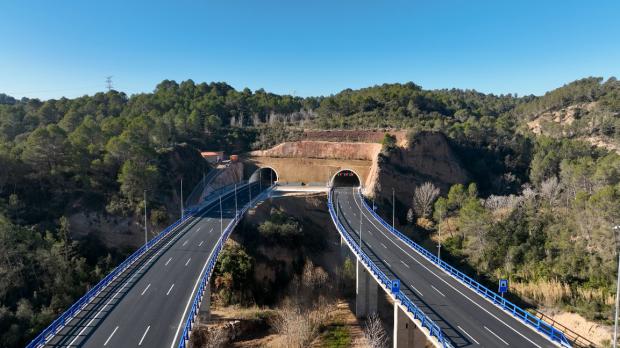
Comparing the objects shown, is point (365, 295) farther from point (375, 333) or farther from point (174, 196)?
point (174, 196)

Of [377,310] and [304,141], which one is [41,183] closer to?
[377,310]

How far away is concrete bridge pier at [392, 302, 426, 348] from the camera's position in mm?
24812

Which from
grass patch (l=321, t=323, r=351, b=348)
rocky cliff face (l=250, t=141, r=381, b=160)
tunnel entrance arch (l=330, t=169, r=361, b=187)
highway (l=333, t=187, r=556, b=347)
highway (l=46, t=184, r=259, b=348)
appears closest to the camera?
highway (l=46, t=184, r=259, b=348)

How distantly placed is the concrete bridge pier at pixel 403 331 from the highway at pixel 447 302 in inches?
55.2

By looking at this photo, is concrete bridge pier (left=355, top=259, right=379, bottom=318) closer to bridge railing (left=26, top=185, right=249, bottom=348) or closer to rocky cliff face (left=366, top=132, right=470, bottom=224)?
bridge railing (left=26, top=185, right=249, bottom=348)

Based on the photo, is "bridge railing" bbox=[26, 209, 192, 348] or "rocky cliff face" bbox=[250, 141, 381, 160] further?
"rocky cliff face" bbox=[250, 141, 381, 160]

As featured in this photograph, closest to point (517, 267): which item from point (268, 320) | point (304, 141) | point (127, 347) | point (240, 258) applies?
point (268, 320)

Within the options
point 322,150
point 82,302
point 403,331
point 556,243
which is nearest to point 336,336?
point 403,331

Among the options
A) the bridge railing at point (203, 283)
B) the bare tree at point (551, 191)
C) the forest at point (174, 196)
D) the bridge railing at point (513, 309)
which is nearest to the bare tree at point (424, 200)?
the forest at point (174, 196)

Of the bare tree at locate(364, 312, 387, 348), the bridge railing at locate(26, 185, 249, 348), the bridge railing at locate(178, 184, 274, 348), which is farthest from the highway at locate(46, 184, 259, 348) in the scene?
the bare tree at locate(364, 312, 387, 348)

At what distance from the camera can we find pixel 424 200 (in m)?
58.2

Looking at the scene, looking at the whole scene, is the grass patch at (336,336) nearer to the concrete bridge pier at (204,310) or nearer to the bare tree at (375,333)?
the bare tree at (375,333)

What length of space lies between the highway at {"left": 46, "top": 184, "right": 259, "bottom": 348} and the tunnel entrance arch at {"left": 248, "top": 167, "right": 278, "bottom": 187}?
118 ft

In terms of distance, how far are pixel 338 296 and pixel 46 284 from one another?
2807 cm
